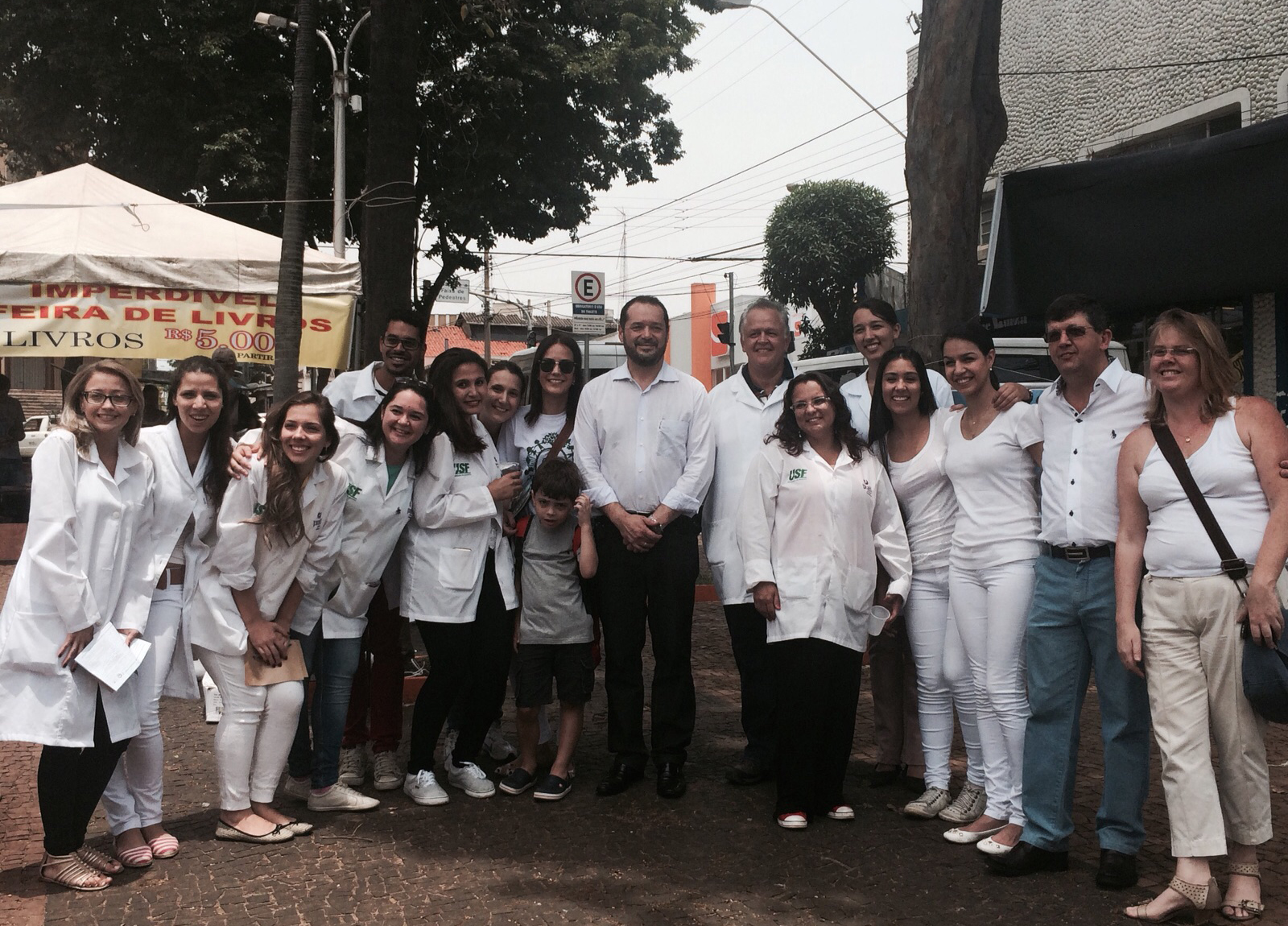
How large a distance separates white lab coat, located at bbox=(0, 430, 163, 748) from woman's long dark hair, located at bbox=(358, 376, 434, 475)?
47.1 inches

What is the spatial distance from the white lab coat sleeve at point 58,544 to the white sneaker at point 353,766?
1.62m

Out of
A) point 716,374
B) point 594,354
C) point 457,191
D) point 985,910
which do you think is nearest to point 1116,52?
point 457,191

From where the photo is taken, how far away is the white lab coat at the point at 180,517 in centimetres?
447

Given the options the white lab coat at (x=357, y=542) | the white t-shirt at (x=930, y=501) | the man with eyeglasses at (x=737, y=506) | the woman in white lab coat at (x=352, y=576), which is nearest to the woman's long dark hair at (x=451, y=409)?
the woman in white lab coat at (x=352, y=576)

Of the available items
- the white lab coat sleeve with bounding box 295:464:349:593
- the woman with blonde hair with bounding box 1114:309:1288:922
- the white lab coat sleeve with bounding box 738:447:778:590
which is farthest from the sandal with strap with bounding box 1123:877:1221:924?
the white lab coat sleeve with bounding box 295:464:349:593

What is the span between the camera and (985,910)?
159 inches

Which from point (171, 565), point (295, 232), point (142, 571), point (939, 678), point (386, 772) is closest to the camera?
point (142, 571)

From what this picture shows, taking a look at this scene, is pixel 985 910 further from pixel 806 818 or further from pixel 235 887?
pixel 235 887

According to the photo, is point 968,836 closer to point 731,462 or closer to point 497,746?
point 731,462

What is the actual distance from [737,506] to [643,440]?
55 cm

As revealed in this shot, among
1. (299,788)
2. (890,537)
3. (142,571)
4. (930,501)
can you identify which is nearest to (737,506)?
(890,537)

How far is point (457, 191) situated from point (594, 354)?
6.40 meters

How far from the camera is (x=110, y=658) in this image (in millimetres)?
4207

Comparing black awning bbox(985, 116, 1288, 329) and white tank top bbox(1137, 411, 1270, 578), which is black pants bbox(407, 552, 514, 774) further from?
black awning bbox(985, 116, 1288, 329)
